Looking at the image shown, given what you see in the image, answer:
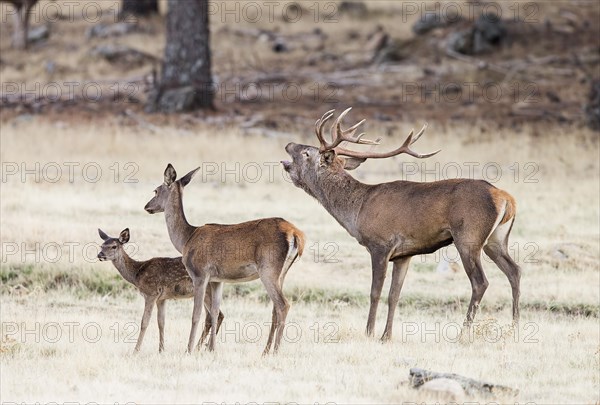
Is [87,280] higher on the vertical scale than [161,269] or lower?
lower

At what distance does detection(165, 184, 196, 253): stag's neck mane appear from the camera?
40.5 ft

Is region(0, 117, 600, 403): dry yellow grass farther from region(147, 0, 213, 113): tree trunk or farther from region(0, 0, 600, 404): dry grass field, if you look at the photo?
region(147, 0, 213, 113): tree trunk

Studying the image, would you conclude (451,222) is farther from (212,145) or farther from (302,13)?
(302,13)

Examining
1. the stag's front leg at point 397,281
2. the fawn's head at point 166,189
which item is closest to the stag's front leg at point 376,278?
the stag's front leg at point 397,281

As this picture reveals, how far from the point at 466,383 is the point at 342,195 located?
3863 millimetres

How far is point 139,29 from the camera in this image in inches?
1551

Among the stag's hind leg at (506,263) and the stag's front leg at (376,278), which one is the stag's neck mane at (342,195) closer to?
the stag's front leg at (376,278)

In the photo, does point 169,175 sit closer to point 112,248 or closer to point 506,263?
point 112,248

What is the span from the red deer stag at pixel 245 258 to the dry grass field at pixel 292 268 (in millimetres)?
472

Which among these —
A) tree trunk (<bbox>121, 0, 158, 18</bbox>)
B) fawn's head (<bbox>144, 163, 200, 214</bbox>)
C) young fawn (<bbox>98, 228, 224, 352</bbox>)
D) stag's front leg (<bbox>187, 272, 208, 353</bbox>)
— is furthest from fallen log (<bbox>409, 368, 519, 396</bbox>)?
tree trunk (<bbox>121, 0, 158, 18</bbox>)

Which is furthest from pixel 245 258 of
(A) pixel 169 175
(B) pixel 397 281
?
(B) pixel 397 281

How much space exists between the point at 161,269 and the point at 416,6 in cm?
3101

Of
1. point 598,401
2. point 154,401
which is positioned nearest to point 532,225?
point 598,401

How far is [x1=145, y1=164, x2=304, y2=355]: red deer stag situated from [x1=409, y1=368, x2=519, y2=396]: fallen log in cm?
192
